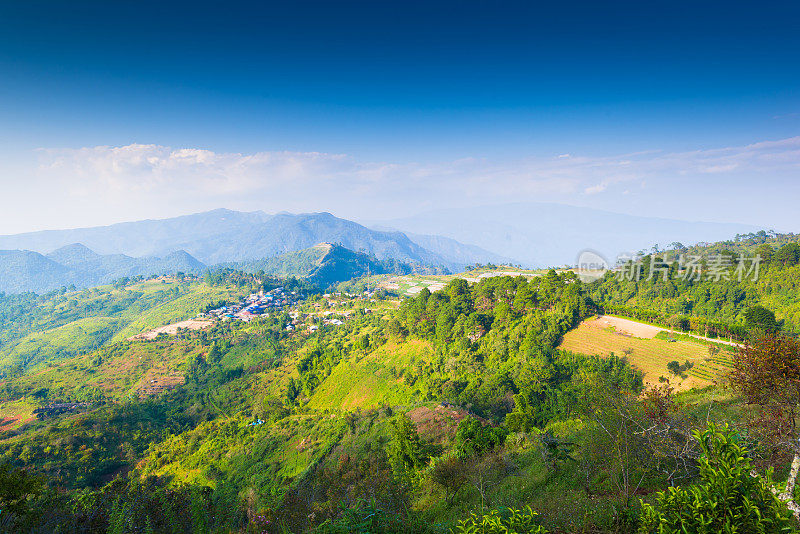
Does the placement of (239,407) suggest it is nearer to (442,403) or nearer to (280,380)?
(280,380)

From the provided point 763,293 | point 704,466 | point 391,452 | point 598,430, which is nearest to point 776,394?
point 704,466

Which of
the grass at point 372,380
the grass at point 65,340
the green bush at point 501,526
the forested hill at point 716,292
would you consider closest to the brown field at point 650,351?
the forested hill at point 716,292

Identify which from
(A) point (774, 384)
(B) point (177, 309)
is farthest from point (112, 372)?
(A) point (774, 384)

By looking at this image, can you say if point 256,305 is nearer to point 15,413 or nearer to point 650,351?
point 15,413

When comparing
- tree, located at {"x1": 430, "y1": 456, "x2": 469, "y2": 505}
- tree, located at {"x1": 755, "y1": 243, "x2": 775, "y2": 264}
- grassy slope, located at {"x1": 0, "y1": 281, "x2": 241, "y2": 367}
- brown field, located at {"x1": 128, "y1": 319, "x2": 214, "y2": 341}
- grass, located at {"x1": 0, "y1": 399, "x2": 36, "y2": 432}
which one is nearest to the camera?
tree, located at {"x1": 430, "y1": 456, "x2": 469, "y2": 505}

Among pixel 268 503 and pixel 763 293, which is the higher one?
pixel 763 293

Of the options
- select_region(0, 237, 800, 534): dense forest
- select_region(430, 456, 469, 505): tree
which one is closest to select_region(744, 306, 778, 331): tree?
select_region(0, 237, 800, 534): dense forest

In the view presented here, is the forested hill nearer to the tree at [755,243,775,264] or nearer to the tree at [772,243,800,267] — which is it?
the tree at [772,243,800,267]
